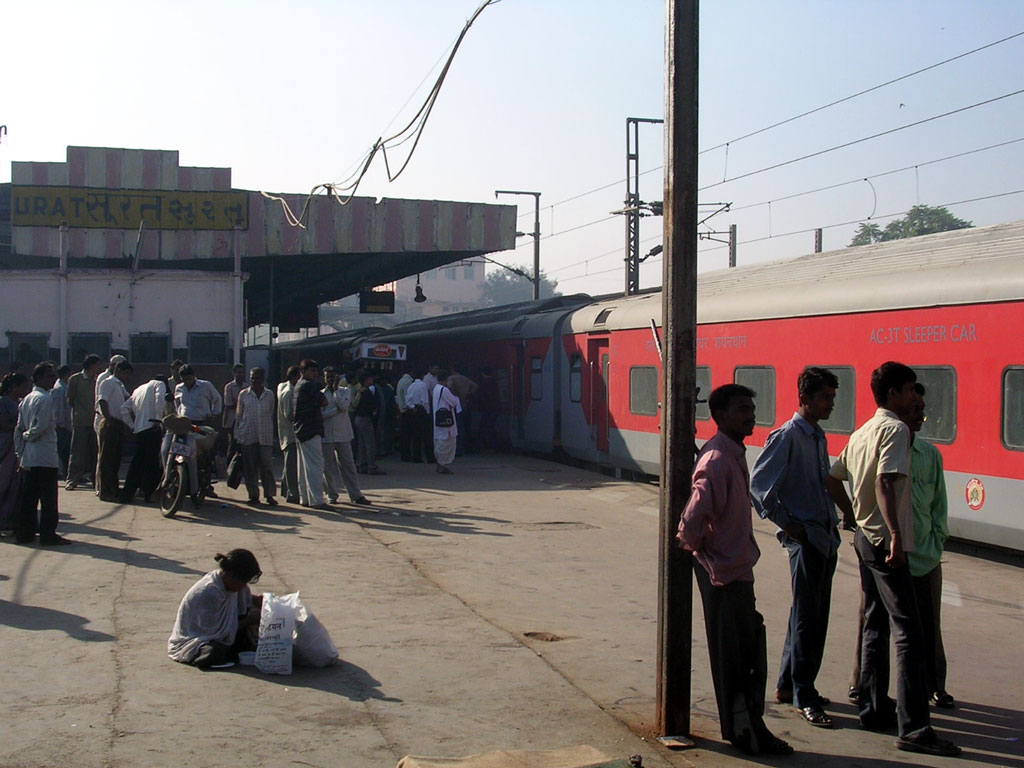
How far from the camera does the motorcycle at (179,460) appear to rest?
12508 millimetres

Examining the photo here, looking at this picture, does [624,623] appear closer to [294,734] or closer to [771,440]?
[771,440]

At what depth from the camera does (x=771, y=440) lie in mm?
5863

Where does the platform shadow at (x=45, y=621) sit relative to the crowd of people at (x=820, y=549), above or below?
below

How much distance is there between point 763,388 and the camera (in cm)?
1338

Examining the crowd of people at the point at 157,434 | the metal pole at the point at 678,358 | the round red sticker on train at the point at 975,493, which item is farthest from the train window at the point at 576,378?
the metal pole at the point at 678,358

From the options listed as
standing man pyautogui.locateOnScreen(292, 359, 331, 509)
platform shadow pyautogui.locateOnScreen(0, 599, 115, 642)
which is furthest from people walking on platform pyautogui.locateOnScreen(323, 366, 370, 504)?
platform shadow pyautogui.locateOnScreen(0, 599, 115, 642)

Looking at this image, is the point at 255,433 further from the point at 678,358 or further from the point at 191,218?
the point at 678,358

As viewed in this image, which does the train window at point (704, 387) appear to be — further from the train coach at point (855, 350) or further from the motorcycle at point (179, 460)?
the motorcycle at point (179, 460)

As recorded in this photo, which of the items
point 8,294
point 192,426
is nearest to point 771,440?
point 192,426

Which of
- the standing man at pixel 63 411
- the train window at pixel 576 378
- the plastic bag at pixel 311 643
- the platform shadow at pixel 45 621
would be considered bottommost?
the platform shadow at pixel 45 621

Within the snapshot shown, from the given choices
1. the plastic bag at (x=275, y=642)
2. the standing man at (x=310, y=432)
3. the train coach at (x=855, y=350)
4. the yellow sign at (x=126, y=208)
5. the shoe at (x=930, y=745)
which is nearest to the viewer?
the shoe at (x=930, y=745)

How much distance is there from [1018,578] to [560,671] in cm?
506

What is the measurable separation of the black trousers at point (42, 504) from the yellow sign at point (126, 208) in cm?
1119

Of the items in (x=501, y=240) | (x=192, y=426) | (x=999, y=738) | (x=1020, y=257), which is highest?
(x=501, y=240)
